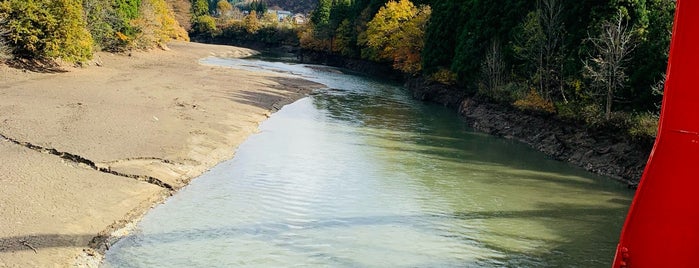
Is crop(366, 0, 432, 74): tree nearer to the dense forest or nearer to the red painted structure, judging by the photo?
the dense forest

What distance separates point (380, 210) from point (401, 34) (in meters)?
43.0

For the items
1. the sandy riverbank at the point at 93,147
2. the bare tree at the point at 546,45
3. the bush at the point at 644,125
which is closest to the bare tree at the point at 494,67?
the bare tree at the point at 546,45

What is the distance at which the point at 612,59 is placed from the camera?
76.1ft

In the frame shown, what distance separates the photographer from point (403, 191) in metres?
18.0

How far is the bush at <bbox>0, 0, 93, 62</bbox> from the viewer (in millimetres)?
32344

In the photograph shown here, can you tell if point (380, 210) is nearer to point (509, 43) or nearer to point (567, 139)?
point (567, 139)

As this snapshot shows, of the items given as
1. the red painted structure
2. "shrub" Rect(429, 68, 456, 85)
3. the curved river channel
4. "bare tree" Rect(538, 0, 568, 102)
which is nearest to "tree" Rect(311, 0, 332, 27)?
"shrub" Rect(429, 68, 456, 85)

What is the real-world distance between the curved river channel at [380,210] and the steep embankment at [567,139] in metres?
0.92

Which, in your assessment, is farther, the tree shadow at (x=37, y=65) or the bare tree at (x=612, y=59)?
the tree shadow at (x=37, y=65)

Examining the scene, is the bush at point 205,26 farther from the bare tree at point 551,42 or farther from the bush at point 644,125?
the bush at point 644,125

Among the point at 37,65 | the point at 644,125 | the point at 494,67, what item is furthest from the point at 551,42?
the point at 37,65

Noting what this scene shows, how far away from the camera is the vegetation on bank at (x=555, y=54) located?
2328cm

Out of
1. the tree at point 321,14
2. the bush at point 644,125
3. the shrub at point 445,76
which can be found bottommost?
the bush at point 644,125

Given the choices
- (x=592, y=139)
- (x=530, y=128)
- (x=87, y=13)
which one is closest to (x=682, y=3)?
(x=592, y=139)
